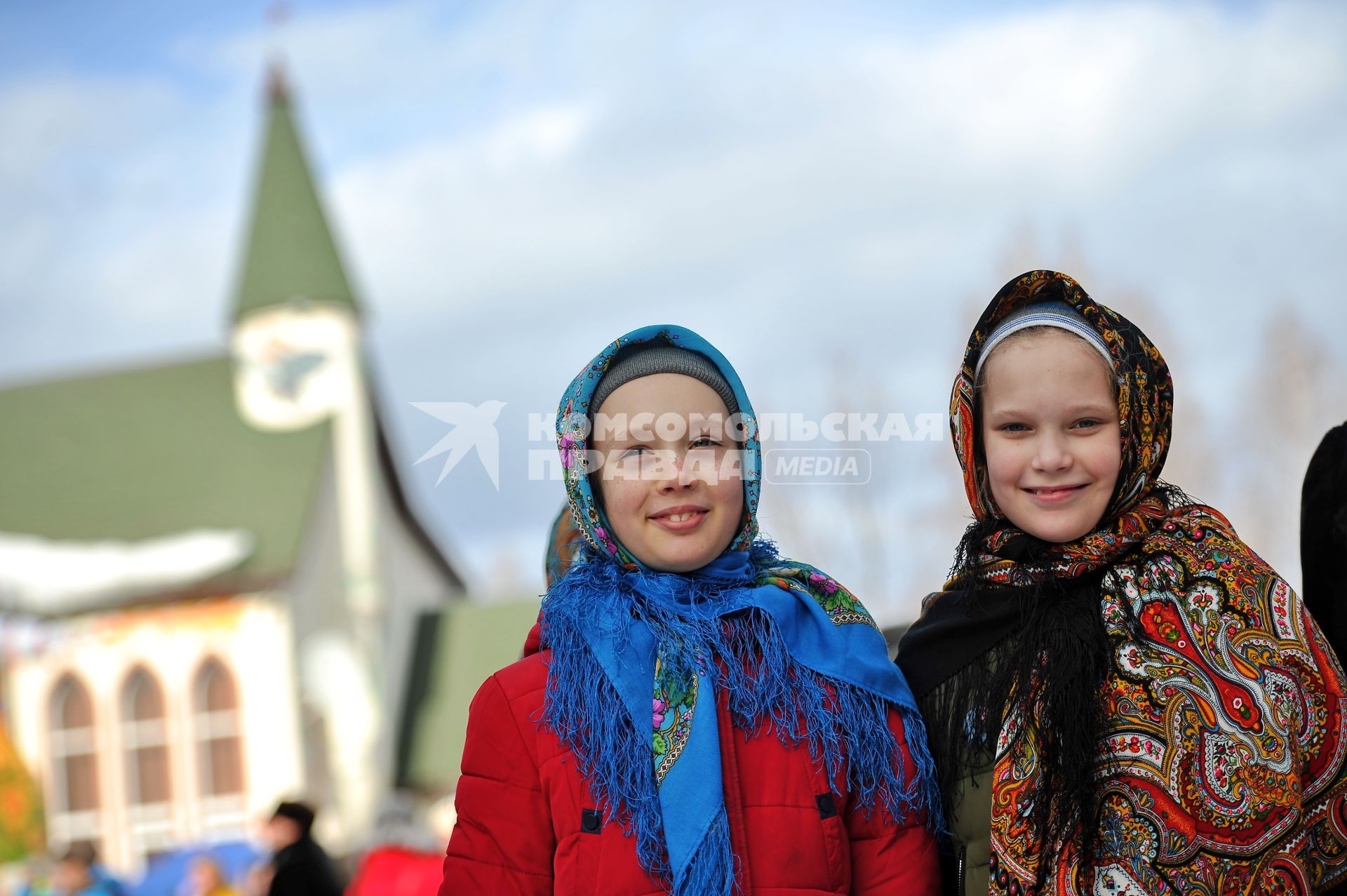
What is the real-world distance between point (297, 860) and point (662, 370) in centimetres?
430

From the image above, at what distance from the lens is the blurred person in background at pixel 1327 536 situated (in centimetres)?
252

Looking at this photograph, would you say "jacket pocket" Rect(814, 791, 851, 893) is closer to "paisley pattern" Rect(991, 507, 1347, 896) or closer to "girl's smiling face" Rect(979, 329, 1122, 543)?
"paisley pattern" Rect(991, 507, 1347, 896)

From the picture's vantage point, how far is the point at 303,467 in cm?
1958

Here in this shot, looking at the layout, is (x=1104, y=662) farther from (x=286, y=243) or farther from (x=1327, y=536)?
(x=286, y=243)

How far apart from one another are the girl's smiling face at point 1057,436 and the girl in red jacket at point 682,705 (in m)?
0.36

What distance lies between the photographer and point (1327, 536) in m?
2.57

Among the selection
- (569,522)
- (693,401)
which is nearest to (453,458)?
(569,522)

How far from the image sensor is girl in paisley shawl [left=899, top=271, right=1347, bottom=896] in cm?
205

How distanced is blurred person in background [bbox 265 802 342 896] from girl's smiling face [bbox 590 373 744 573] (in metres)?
4.07

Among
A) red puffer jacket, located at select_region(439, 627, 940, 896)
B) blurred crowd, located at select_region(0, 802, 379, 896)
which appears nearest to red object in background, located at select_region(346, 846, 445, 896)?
blurred crowd, located at select_region(0, 802, 379, 896)

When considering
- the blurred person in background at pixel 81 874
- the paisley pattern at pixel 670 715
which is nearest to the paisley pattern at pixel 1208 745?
the paisley pattern at pixel 670 715

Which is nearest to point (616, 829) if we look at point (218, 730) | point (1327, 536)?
point (1327, 536)

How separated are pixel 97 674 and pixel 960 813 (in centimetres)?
1759

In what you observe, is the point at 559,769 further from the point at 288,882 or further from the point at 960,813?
the point at 288,882
